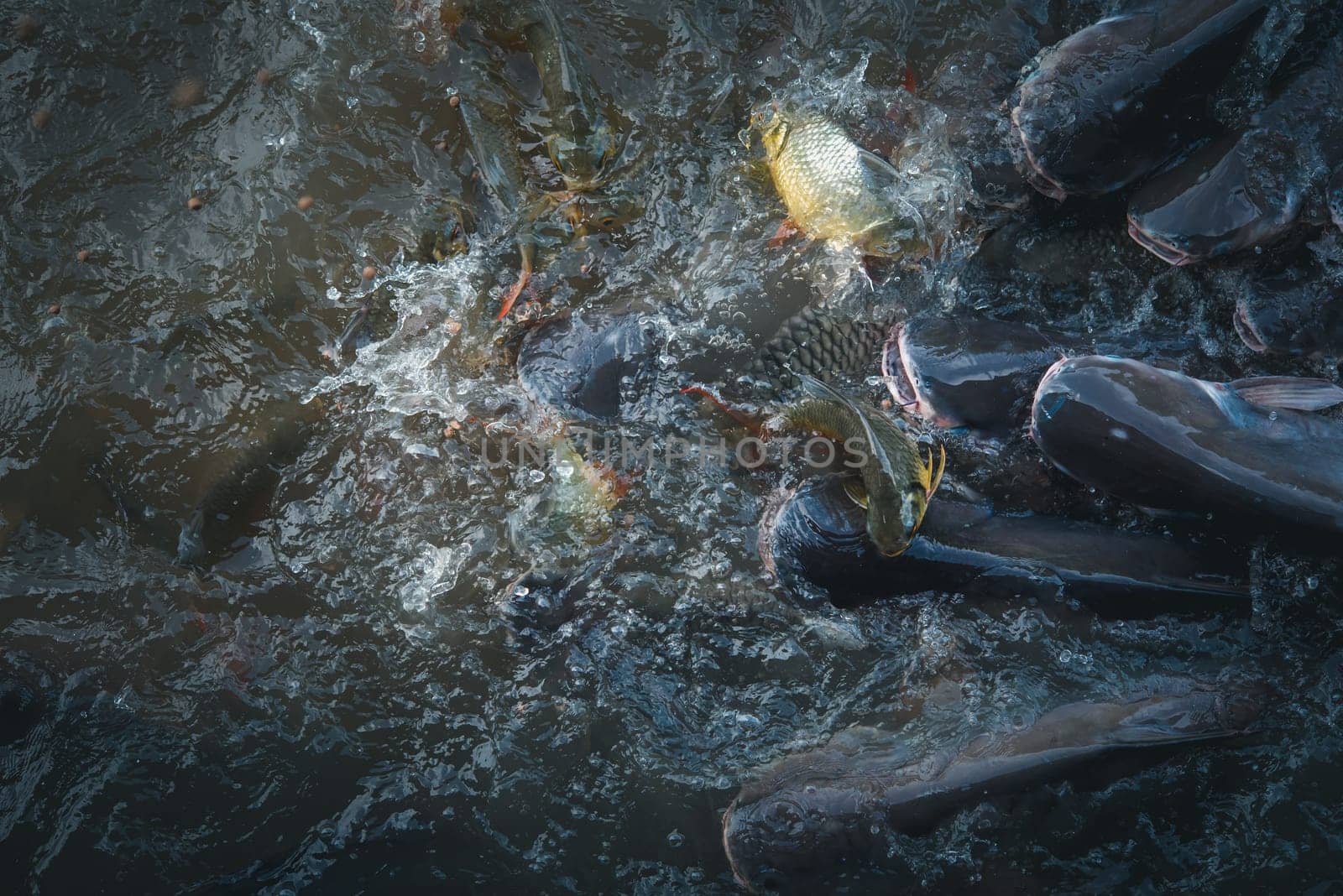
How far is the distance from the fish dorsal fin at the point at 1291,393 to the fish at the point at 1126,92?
0.80 meters

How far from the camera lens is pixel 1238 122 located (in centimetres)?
274

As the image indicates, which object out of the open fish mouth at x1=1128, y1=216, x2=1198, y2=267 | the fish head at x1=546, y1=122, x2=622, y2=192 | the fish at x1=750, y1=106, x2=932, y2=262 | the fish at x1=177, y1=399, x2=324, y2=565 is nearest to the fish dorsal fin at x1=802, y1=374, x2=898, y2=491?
the fish at x1=750, y1=106, x2=932, y2=262

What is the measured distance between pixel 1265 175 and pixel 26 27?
4514 mm

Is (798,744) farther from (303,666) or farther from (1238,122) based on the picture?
(1238,122)

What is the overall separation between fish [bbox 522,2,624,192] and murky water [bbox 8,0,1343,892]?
16cm

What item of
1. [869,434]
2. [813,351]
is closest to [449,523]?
[813,351]

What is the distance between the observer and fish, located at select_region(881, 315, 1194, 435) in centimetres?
269

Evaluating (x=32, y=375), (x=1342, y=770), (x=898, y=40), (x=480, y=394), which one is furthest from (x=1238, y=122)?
(x=32, y=375)

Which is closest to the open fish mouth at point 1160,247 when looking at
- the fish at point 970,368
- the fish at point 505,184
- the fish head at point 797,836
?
the fish at point 970,368

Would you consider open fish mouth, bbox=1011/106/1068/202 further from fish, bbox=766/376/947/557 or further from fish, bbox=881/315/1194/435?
fish, bbox=766/376/947/557

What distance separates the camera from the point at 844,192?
9.52 feet

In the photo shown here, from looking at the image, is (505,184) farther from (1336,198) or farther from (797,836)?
(1336,198)

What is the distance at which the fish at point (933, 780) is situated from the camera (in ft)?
7.64

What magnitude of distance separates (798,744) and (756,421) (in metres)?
Result: 1.05
